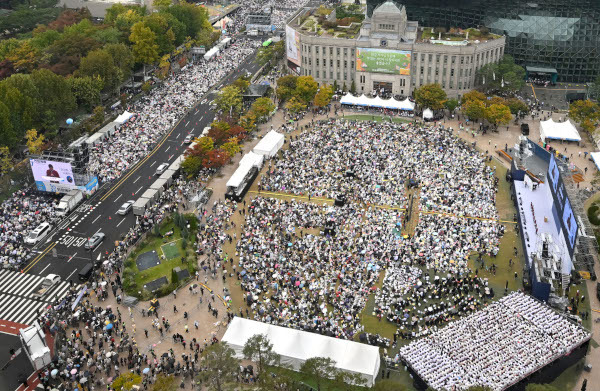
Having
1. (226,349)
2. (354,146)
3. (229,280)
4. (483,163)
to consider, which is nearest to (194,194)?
(229,280)

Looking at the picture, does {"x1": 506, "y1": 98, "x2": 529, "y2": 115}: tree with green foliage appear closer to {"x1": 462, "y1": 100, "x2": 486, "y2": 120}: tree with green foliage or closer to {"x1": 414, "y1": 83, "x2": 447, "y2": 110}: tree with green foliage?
{"x1": 462, "y1": 100, "x2": 486, "y2": 120}: tree with green foliage

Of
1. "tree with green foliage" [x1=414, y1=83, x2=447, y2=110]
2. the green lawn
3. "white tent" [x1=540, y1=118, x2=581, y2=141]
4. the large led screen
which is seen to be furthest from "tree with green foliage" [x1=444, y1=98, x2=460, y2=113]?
"white tent" [x1=540, y1=118, x2=581, y2=141]

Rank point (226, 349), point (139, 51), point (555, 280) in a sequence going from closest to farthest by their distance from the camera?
point (226, 349) → point (555, 280) → point (139, 51)

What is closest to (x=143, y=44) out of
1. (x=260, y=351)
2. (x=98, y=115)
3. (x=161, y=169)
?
(x=98, y=115)

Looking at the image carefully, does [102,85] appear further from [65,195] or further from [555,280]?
[555,280]

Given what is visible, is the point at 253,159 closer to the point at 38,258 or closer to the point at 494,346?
the point at 38,258

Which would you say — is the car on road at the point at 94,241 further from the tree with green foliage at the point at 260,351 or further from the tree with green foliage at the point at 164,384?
the tree with green foliage at the point at 260,351
